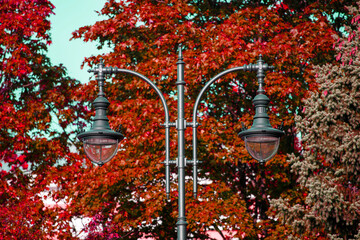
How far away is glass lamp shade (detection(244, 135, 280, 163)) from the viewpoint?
7004 mm

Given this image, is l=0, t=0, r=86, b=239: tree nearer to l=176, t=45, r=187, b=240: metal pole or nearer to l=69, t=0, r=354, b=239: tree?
l=69, t=0, r=354, b=239: tree

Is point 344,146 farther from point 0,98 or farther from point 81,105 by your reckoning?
point 0,98

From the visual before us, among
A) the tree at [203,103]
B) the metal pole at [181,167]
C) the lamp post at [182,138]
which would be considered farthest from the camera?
the tree at [203,103]

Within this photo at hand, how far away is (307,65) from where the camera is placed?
1705cm

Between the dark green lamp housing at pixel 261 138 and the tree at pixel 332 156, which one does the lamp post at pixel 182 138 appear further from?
the tree at pixel 332 156

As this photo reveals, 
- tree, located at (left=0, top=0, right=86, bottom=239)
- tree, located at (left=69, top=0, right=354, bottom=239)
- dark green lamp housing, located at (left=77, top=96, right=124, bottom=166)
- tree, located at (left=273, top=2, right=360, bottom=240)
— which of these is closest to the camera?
dark green lamp housing, located at (left=77, top=96, right=124, bottom=166)

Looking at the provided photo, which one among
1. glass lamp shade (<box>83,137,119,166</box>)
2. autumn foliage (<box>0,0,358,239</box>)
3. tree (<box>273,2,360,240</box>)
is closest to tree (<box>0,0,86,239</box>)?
autumn foliage (<box>0,0,358,239</box>)

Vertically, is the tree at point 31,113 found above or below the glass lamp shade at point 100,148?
above

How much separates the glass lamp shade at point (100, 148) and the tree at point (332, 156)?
7.79m

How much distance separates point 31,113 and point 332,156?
32.7ft

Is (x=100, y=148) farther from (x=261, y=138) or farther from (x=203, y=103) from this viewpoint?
(x=203, y=103)

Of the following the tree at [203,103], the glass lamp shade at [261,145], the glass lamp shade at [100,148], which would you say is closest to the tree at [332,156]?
the tree at [203,103]

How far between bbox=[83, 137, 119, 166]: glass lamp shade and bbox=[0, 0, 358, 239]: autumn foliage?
764cm

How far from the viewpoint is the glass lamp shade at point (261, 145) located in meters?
7.00
